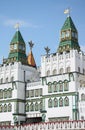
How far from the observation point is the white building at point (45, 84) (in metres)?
60.7

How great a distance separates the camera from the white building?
199ft

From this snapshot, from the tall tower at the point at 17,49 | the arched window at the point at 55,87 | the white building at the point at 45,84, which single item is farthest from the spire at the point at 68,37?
the tall tower at the point at 17,49

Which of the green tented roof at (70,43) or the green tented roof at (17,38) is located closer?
the green tented roof at (70,43)

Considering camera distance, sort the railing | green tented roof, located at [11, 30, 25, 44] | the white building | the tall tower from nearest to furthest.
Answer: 1. the railing
2. the white building
3. the tall tower
4. green tented roof, located at [11, 30, 25, 44]

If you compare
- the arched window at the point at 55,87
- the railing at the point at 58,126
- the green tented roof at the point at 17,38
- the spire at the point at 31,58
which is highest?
the green tented roof at the point at 17,38

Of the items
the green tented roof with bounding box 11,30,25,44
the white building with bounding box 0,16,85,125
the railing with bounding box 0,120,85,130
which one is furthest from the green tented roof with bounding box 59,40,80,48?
the railing with bounding box 0,120,85,130

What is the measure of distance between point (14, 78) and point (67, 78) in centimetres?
1277

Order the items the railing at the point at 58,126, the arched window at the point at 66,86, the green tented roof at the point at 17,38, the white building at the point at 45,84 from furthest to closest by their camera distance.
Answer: the green tented roof at the point at 17,38 → the arched window at the point at 66,86 → the white building at the point at 45,84 → the railing at the point at 58,126

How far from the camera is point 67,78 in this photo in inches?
2424

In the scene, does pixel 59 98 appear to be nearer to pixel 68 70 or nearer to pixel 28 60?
pixel 68 70

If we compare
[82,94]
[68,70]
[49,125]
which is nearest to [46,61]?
[68,70]

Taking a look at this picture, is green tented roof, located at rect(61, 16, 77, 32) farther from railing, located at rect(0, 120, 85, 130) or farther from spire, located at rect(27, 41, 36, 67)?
railing, located at rect(0, 120, 85, 130)

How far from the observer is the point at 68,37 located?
217 feet

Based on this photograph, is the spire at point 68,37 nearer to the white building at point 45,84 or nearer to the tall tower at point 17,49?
the white building at point 45,84
